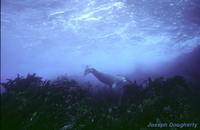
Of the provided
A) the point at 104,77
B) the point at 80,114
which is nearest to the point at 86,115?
the point at 80,114

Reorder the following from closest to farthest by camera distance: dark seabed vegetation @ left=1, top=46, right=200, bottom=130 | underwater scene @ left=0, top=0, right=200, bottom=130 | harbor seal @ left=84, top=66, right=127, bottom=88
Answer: dark seabed vegetation @ left=1, top=46, right=200, bottom=130 < underwater scene @ left=0, top=0, right=200, bottom=130 < harbor seal @ left=84, top=66, right=127, bottom=88

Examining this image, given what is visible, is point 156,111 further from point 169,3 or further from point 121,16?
point 121,16

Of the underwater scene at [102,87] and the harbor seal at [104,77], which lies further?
the harbor seal at [104,77]

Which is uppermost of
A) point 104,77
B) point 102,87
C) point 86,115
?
point 104,77

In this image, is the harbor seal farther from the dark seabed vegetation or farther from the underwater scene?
the dark seabed vegetation

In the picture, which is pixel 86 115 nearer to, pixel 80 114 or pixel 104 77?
pixel 80 114

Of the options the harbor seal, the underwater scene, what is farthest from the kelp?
the harbor seal

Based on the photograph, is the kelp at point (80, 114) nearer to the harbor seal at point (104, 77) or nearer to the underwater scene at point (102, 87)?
the underwater scene at point (102, 87)

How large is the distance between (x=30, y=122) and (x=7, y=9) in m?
15.6

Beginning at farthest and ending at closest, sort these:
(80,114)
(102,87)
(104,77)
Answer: (102,87), (104,77), (80,114)

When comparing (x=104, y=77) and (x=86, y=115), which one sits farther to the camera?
(x=104, y=77)

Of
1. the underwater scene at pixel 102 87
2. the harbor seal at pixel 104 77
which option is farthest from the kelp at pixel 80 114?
the harbor seal at pixel 104 77

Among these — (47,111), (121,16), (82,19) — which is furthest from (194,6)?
(47,111)

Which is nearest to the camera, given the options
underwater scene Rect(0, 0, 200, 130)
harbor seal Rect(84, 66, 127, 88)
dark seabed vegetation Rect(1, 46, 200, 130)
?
dark seabed vegetation Rect(1, 46, 200, 130)
